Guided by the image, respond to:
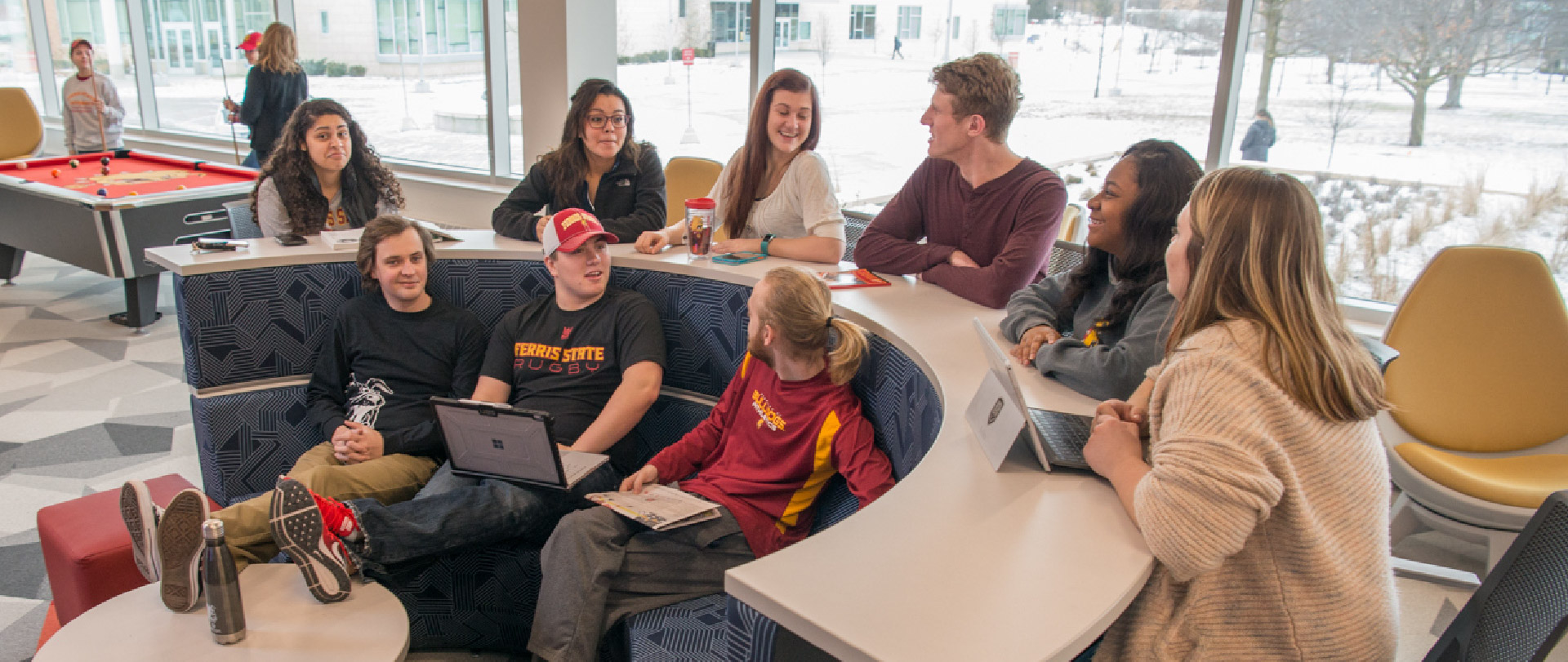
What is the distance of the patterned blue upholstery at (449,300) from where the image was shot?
2.45 m

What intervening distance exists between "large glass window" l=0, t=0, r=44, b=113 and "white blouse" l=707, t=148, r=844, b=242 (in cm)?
1091

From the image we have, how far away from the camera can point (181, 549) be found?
183 cm

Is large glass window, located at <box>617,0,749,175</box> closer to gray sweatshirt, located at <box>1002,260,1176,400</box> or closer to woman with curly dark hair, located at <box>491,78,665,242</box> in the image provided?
woman with curly dark hair, located at <box>491,78,665,242</box>

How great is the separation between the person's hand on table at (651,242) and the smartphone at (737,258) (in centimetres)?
21

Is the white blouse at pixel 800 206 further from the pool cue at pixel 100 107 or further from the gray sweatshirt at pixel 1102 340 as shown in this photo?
the pool cue at pixel 100 107

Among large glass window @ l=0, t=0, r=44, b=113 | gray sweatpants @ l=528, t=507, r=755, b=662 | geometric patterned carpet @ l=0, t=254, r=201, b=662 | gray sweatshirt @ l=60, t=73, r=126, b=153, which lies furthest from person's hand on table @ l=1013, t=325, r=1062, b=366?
large glass window @ l=0, t=0, r=44, b=113

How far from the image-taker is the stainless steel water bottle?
68.0 inches

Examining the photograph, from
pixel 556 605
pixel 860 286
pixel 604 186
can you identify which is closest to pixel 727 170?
pixel 604 186

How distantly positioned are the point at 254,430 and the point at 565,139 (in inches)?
53.0

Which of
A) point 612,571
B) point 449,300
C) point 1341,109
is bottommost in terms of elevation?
point 612,571

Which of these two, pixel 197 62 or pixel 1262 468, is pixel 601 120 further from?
pixel 197 62

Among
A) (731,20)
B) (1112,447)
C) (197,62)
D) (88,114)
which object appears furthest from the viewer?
(197,62)

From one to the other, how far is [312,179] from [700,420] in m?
1.76

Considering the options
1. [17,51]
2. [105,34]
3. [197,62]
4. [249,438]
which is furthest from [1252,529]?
[17,51]
